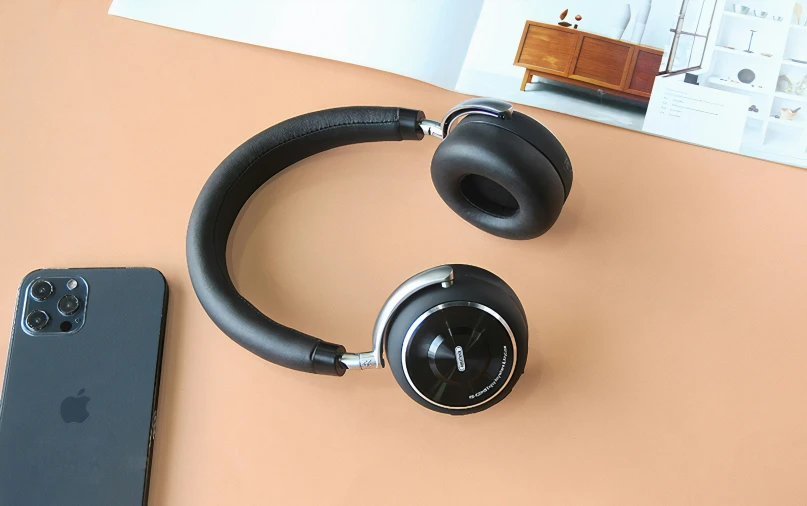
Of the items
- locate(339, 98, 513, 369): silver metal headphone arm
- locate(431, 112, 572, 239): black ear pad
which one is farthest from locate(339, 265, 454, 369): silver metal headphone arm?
locate(431, 112, 572, 239): black ear pad

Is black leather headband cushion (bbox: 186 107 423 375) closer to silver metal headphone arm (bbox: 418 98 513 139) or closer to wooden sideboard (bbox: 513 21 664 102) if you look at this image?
silver metal headphone arm (bbox: 418 98 513 139)

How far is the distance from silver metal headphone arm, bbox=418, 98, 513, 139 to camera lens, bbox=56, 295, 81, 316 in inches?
15.1

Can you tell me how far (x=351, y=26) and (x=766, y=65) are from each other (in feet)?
1.48

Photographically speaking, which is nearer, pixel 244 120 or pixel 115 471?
pixel 115 471

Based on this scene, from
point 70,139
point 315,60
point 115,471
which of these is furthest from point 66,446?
point 315,60

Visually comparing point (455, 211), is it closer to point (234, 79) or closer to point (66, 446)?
point (234, 79)

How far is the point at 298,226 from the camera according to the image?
722 millimetres

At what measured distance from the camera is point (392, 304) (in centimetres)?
56

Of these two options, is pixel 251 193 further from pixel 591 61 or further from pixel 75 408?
pixel 591 61

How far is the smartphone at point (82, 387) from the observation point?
64 cm

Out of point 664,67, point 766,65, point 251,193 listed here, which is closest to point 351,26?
point 251,193

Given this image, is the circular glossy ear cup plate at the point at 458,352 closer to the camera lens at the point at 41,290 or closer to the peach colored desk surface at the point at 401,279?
the peach colored desk surface at the point at 401,279

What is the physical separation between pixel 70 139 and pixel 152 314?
0.81ft

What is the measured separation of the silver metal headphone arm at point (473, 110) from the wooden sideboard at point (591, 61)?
0.51 ft
